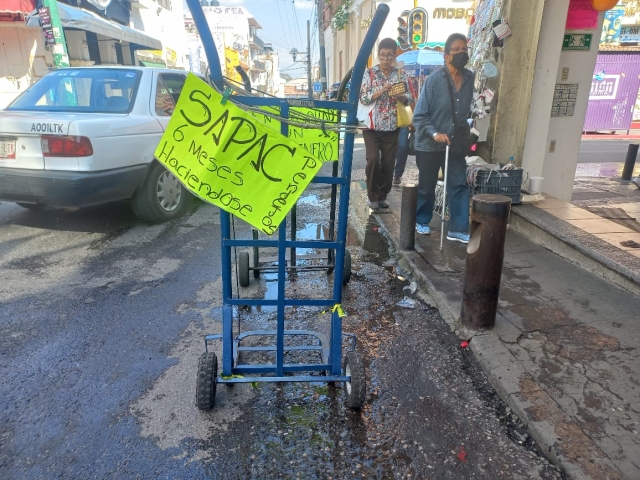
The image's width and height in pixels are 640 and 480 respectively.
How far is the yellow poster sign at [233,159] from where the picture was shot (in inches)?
78.1

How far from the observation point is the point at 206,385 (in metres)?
2.32

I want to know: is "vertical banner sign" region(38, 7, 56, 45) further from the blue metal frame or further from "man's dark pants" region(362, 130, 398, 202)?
the blue metal frame

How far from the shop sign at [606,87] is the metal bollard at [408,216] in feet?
51.8

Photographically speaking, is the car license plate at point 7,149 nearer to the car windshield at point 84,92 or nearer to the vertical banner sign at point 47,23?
the car windshield at point 84,92

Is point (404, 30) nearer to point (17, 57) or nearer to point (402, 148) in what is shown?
point (402, 148)

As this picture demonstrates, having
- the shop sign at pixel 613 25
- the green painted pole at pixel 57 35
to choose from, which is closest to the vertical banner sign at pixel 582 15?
the green painted pole at pixel 57 35

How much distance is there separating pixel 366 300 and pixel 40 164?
3.50 m

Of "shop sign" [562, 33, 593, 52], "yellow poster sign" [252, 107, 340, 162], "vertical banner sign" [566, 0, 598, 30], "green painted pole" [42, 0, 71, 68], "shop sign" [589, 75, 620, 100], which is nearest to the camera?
"yellow poster sign" [252, 107, 340, 162]

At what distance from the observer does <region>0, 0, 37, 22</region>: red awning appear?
11.4 meters

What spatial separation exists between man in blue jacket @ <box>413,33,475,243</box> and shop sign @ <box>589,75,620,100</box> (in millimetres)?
15224

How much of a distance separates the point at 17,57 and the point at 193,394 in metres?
14.7

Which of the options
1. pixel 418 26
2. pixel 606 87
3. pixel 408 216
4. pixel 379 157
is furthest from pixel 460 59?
pixel 606 87

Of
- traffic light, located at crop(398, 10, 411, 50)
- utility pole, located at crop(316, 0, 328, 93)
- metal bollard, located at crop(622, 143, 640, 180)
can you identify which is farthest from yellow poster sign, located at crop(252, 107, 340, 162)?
utility pole, located at crop(316, 0, 328, 93)

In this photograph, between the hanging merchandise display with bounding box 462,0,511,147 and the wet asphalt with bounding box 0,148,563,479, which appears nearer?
the wet asphalt with bounding box 0,148,563,479
